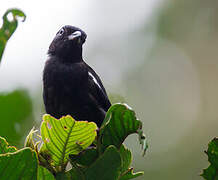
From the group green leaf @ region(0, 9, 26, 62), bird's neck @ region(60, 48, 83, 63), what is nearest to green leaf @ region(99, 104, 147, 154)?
green leaf @ region(0, 9, 26, 62)

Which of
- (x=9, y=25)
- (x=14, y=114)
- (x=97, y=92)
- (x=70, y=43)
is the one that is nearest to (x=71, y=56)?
(x=70, y=43)

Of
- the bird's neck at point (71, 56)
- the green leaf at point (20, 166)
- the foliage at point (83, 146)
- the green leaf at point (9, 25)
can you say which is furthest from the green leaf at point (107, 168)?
the bird's neck at point (71, 56)

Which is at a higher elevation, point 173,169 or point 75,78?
point 75,78

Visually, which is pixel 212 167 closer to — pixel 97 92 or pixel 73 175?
pixel 73 175

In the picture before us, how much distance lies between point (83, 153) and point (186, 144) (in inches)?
358

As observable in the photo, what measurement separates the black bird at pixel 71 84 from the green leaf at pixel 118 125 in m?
1.94

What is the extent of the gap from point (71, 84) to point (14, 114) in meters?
1.58

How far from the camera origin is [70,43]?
4.40 meters

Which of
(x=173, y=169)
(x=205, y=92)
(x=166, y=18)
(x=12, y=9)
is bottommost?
(x=173, y=169)

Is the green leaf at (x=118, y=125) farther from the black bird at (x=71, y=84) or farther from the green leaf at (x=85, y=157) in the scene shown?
the black bird at (x=71, y=84)

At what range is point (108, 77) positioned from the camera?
10938mm

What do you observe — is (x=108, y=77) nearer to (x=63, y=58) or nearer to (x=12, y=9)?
(x=63, y=58)

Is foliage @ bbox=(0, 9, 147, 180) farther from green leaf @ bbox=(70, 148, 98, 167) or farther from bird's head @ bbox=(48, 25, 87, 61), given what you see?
bird's head @ bbox=(48, 25, 87, 61)

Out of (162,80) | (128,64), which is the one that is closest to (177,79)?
(162,80)
